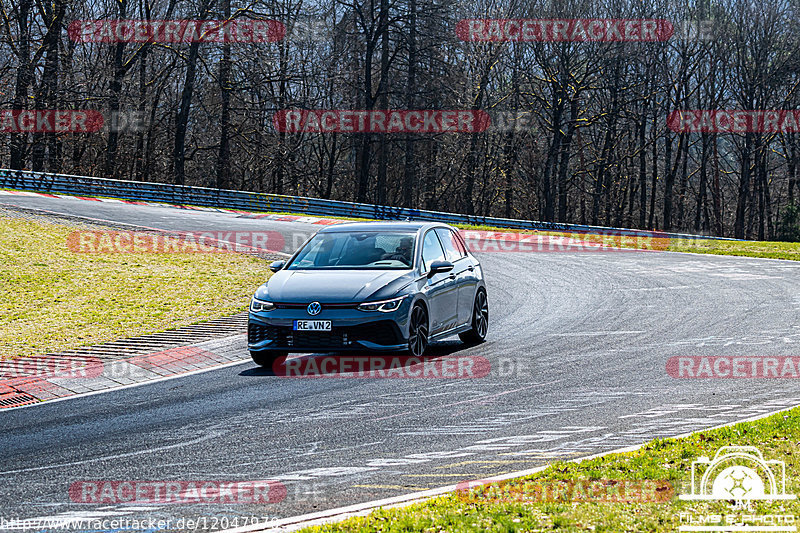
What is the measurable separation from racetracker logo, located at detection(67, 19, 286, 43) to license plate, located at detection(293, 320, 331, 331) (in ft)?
119

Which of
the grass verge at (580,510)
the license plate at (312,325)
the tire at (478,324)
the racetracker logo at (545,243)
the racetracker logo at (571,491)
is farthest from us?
the racetracker logo at (545,243)

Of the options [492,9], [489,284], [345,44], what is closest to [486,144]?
[492,9]

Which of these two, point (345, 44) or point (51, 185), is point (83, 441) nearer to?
point (51, 185)

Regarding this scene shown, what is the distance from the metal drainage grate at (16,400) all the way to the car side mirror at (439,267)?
4.71 m

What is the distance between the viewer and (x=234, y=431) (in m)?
8.03

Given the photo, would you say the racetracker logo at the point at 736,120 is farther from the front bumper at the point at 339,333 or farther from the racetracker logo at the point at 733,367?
the front bumper at the point at 339,333

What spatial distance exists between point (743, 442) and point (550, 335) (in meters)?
6.23

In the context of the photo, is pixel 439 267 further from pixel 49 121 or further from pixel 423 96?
pixel 423 96

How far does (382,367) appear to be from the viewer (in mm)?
10977

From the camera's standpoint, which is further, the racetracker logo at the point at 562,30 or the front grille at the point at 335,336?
the racetracker logo at the point at 562,30

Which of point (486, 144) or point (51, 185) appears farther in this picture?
point (486, 144)

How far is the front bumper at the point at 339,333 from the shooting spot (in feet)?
34.4

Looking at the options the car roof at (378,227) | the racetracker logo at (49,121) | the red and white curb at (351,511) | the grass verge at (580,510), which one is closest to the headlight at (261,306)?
the car roof at (378,227)

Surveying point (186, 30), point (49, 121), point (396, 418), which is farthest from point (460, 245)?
point (49, 121)
